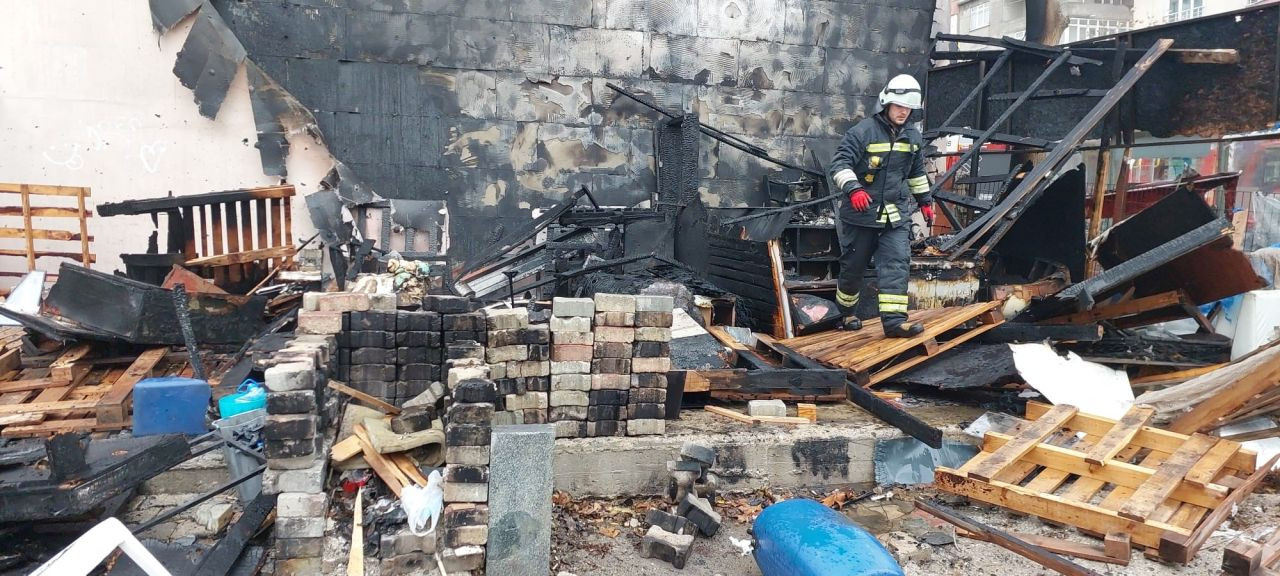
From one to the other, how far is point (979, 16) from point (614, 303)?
28880 mm

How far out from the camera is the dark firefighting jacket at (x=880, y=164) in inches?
242

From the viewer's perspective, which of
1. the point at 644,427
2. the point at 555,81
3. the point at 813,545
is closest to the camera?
the point at 813,545

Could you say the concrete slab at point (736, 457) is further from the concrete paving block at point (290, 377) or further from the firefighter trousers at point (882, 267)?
the concrete paving block at point (290, 377)

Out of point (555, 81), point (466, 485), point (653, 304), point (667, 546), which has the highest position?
point (555, 81)

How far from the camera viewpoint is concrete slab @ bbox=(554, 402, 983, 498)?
445cm

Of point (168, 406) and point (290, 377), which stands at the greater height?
point (290, 377)

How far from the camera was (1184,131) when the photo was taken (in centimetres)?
751

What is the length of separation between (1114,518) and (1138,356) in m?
2.51

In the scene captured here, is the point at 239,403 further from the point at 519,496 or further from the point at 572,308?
the point at 519,496

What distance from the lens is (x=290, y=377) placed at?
3.46m

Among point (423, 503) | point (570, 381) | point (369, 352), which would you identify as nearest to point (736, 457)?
point (570, 381)

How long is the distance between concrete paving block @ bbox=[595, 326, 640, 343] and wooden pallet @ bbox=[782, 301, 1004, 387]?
1.85 meters

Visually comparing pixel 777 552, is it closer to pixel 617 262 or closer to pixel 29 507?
pixel 29 507

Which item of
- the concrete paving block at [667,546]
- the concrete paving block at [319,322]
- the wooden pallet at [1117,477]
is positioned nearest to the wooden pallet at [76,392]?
the concrete paving block at [319,322]
